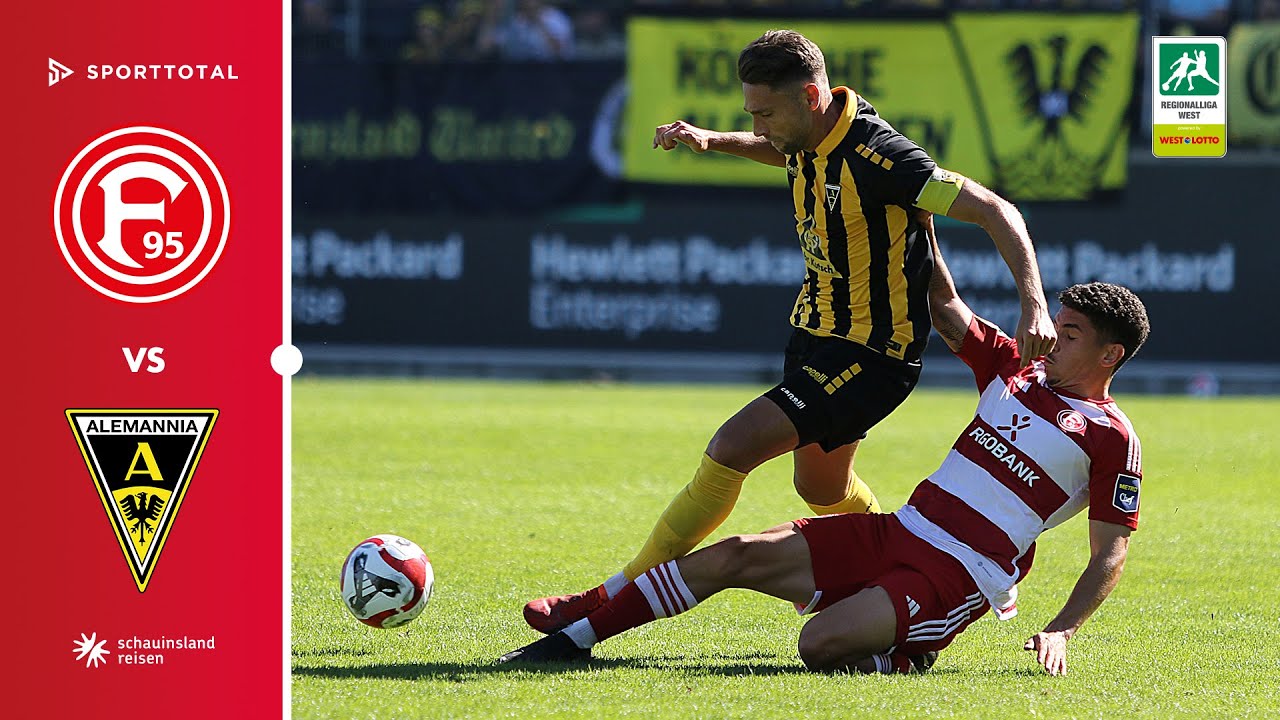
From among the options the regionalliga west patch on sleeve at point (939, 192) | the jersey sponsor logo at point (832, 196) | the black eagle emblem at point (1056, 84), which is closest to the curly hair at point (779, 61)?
the jersey sponsor logo at point (832, 196)

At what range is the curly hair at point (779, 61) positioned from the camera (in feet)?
17.0

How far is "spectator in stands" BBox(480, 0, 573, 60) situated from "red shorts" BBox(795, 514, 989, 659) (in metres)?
13.6

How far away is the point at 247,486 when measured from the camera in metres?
4.01

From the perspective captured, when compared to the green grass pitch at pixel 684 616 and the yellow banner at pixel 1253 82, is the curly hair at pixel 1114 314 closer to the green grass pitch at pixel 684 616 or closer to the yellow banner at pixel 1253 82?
the green grass pitch at pixel 684 616

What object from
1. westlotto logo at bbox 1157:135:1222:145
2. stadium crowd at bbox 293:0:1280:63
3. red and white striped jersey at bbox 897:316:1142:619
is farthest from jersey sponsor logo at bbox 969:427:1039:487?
stadium crowd at bbox 293:0:1280:63

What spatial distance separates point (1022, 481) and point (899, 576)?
0.49 metres

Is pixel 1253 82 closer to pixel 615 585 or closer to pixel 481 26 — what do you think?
pixel 481 26

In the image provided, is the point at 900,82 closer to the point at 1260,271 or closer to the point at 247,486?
the point at 1260,271

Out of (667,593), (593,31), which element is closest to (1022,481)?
(667,593)

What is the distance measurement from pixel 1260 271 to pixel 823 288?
39.7 ft

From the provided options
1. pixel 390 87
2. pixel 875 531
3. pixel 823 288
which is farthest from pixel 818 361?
pixel 390 87

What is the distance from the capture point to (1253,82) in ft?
53.6

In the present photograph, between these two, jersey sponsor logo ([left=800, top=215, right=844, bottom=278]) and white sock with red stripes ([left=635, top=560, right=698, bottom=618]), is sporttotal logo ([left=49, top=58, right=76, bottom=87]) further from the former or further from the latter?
jersey sponsor logo ([left=800, top=215, right=844, bottom=278])

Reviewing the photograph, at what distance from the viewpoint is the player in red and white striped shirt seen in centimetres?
492
